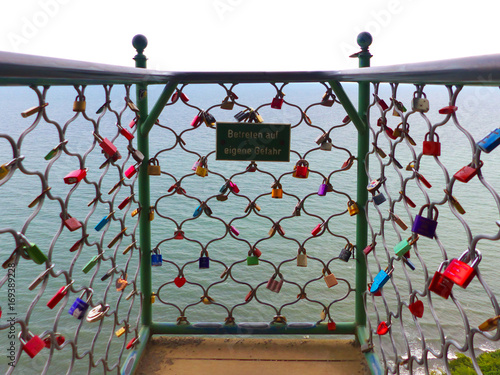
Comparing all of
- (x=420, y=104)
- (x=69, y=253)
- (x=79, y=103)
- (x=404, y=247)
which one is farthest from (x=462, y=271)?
(x=69, y=253)

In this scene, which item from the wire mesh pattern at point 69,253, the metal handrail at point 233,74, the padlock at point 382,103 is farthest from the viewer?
the padlock at point 382,103

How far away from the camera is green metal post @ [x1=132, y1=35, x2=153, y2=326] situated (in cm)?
250

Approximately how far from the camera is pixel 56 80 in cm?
129

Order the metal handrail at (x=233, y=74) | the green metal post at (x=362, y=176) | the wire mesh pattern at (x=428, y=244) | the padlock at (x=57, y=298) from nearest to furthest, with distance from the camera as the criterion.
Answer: the metal handrail at (x=233, y=74) → the wire mesh pattern at (x=428, y=244) → the padlock at (x=57, y=298) → the green metal post at (x=362, y=176)

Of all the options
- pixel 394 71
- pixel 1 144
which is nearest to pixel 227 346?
pixel 394 71

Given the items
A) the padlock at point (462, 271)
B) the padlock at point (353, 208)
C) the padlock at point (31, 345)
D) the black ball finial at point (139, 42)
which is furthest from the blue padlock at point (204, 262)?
the padlock at point (462, 271)

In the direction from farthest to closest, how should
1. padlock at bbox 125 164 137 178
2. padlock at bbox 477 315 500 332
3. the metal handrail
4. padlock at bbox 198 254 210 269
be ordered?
1. padlock at bbox 198 254 210 269
2. padlock at bbox 125 164 137 178
3. padlock at bbox 477 315 500 332
4. the metal handrail

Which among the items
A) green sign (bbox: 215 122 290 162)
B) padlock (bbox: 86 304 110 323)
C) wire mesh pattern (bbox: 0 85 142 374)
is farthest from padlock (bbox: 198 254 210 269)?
padlock (bbox: 86 304 110 323)

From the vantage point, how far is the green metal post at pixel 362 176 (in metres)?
2.48

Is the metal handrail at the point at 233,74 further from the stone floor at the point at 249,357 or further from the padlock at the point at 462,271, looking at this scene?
the stone floor at the point at 249,357

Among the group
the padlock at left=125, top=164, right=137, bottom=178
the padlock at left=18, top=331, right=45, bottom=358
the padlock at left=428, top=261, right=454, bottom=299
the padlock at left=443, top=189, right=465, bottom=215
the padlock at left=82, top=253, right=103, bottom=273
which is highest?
the padlock at left=125, top=164, right=137, bottom=178

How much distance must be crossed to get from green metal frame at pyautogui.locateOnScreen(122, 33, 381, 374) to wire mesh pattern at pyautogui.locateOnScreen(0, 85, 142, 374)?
89 millimetres

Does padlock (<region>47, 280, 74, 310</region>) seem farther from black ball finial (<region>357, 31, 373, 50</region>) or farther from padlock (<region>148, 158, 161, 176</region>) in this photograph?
black ball finial (<region>357, 31, 373, 50</region>)

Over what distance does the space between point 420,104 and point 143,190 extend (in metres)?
1.63
